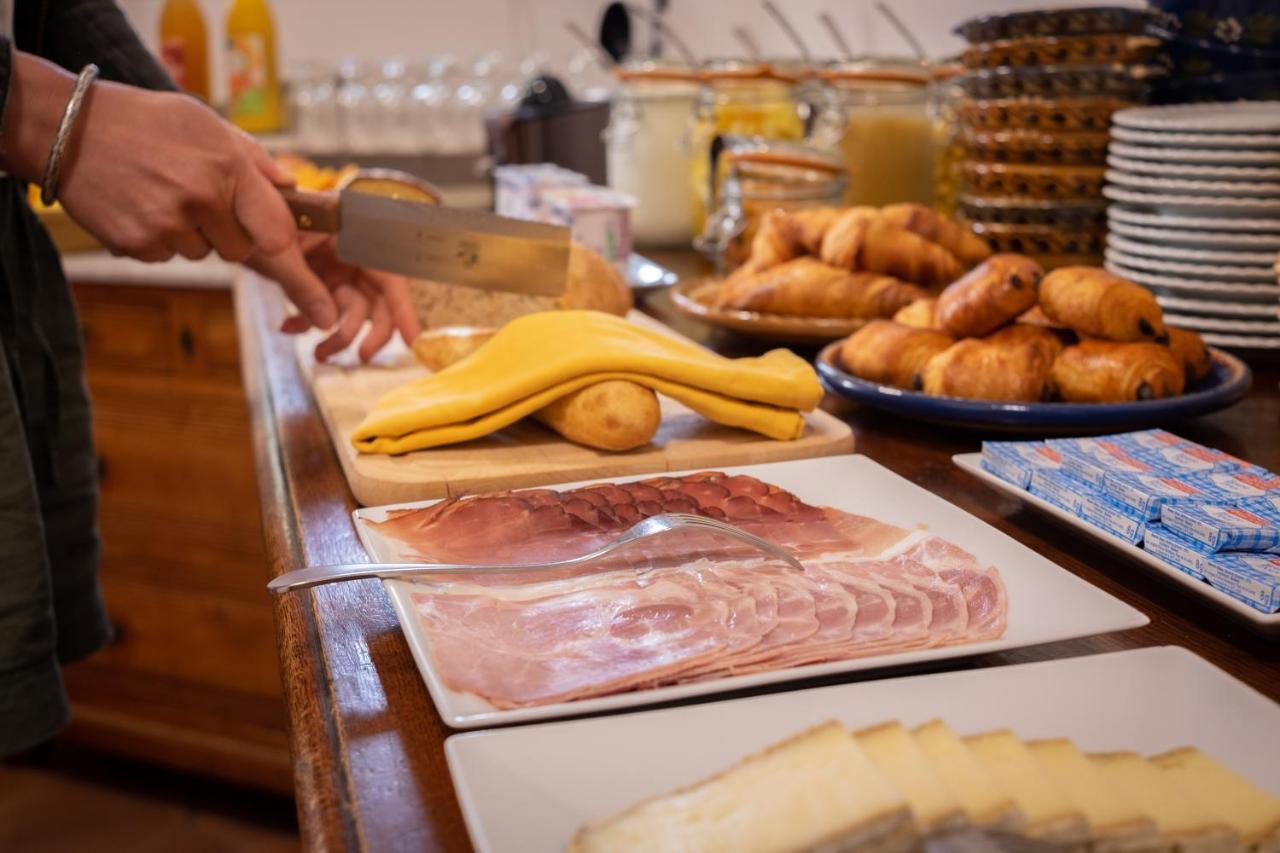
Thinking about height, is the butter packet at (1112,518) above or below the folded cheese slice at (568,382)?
below

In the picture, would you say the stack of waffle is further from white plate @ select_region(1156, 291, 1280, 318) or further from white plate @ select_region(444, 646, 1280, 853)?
white plate @ select_region(444, 646, 1280, 853)

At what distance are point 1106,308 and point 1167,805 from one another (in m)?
0.62

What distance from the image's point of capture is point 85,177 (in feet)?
3.30

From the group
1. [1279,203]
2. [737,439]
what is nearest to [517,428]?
[737,439]

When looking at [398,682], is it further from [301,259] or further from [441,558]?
[301,259]

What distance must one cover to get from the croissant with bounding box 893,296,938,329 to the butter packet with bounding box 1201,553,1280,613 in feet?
1.58

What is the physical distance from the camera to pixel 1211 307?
126cm

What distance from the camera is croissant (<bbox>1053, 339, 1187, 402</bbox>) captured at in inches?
37.8

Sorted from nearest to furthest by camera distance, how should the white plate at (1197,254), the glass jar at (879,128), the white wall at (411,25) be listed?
1. the white plate at (1197,254)
2. the glass jar at (879,128)
3. the white wall at (411,25)

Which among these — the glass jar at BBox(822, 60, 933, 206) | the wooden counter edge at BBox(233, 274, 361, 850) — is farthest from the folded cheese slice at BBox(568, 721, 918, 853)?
the glass jar at BBox(822, 60, 933, 206)

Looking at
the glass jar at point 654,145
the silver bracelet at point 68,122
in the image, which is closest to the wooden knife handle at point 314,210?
the silver bracelet at point 68,122

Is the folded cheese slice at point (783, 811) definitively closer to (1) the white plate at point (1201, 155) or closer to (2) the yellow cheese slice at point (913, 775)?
(2) the yellow cheese slice at point (913, 775)

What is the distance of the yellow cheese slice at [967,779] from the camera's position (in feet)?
1.32

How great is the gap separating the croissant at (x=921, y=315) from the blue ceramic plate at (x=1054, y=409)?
12 cm
